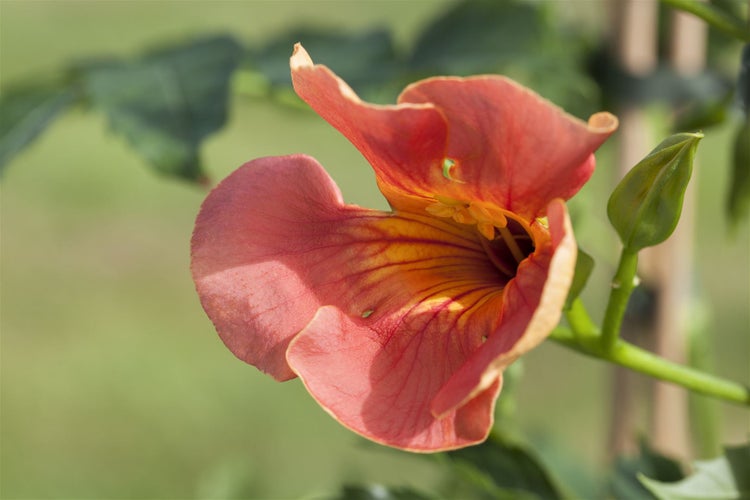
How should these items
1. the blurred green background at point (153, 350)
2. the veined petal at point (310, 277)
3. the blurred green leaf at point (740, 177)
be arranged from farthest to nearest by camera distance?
the blurred green background at point (153, 350), the blurred green leaf at point (740, 177), the veined petal at point (310, 277)

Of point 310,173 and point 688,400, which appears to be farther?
point 688,400

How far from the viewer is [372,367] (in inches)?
20.0

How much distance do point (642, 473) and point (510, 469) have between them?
0.10 m

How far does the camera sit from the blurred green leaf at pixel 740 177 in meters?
0.73

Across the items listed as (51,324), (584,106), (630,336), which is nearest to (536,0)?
(584,106)

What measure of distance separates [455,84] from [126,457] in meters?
2.12

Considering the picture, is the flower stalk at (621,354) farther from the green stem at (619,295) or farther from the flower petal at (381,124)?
A: the flower petal at (381,124)

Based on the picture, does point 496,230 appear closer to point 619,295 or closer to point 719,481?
point 619,295

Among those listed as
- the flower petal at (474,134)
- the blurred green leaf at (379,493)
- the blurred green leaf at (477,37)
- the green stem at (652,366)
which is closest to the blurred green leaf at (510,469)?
the blurred green leaf at (379,493)

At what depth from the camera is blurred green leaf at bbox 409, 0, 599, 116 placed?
95 centimetres

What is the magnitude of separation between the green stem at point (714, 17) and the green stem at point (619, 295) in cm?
20

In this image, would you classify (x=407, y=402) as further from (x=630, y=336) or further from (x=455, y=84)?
(x=630, y=336)

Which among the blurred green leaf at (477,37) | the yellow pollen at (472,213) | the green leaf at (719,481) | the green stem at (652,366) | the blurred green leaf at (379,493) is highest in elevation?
the blurred green leaf at (477,37)

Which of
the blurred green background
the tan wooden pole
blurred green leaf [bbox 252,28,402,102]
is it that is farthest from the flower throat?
the blurred green background
